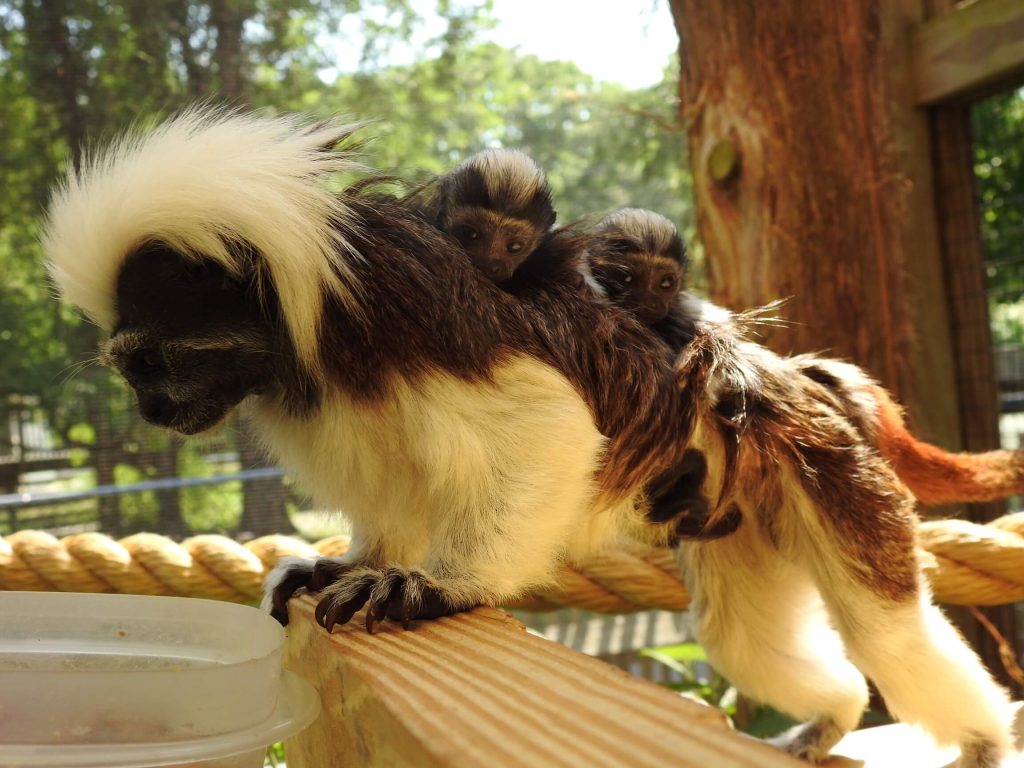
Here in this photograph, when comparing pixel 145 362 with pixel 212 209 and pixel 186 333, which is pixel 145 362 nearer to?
pixel 186 333

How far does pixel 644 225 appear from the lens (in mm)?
2238

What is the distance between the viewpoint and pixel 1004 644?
8.68 feet

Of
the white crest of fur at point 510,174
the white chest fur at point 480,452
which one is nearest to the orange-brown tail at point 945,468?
the white chest fur at point 480,452

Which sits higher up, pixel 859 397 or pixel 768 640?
pixel 859 397

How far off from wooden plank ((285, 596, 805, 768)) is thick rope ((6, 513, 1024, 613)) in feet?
3.93

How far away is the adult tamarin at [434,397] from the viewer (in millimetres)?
1494

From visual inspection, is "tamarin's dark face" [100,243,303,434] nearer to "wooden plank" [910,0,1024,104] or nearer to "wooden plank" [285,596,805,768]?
"wooden plank" [285,596,805,768]

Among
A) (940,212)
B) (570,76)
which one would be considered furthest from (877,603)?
(570,76)

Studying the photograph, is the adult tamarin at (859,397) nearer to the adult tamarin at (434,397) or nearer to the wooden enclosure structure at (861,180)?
the adult tamarin at (434,397)

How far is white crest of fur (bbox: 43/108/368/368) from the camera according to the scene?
1.52 meters

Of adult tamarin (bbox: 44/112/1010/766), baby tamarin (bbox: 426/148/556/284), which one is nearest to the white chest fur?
adult tamarin (bbox: 44/112/1010/766)

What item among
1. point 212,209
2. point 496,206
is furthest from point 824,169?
point 212,209

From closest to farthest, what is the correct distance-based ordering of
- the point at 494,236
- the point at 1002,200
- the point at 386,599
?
the point at 386,599, the point at 494,236, the point at 1002,200

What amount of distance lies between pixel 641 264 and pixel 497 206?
0.34 metres
